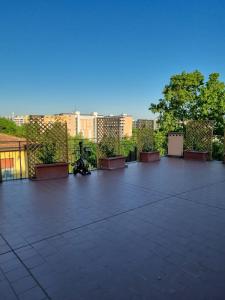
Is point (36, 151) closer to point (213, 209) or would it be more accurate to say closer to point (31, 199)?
point (31, 199)

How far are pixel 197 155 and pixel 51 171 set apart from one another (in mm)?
5879

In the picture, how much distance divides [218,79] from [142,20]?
619 cm

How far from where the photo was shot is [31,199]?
421 centimetres

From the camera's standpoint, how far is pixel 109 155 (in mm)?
7305

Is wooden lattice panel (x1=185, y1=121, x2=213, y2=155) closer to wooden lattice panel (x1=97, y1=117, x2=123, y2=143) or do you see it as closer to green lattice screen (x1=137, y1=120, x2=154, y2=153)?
green lattice screen (x1=137, y1=120, x2=154, y2=153)

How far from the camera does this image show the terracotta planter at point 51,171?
572 cm

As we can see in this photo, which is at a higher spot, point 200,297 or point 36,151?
point 36,151

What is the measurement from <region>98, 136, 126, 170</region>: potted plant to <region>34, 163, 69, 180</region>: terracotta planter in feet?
4.64

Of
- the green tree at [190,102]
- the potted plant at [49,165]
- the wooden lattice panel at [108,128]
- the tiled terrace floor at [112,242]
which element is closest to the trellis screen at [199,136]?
the green tree at [190,102]

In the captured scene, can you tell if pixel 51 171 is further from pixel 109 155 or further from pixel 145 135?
pixel 145 135

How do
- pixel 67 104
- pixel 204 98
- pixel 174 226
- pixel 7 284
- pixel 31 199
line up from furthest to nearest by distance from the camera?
pixel 67 104 < pixel 204 98 < pixel 31 199 < pixel 174 226 < pixel 7 284

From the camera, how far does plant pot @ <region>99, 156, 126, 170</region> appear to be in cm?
703

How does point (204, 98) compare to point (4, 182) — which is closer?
point (4, 182)

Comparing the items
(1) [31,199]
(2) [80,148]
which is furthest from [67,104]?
(1) [31,199]
